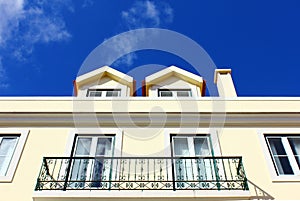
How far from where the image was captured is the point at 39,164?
759 cm

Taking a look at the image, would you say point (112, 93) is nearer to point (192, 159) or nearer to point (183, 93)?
point (183, 93)

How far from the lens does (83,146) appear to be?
820cm

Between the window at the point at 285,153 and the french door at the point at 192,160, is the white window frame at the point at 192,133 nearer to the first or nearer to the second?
the french door at the point at 192,160

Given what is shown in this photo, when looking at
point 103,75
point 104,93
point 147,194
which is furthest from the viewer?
point 103,75

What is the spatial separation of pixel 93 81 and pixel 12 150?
4000 millimetres

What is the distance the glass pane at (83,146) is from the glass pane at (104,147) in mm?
261

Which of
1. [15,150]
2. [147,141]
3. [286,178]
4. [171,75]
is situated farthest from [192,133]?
[15,150]

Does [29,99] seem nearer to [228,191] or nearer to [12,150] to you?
[12,150]

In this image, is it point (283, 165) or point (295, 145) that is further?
point (295, 145)

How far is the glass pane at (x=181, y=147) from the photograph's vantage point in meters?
8.02

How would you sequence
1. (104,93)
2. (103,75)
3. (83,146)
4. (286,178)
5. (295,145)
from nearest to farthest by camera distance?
1. (286,178)
2. (295,145)
3. (83,146)
4. (104,93)
5. (103,75)

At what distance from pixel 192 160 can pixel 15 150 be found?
458 centimetres

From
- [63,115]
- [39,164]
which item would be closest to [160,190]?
[39,164]

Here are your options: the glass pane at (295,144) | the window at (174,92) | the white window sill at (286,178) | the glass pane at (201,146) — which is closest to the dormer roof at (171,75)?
the window at (174,92)
